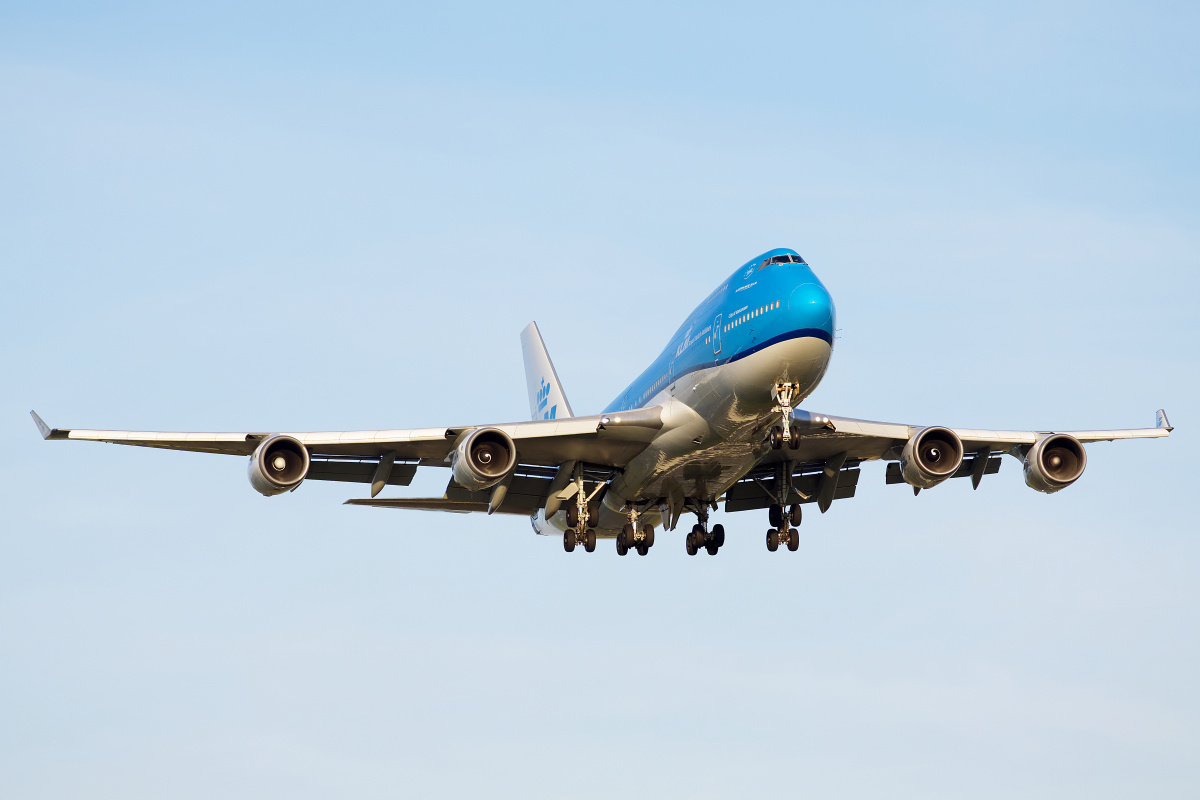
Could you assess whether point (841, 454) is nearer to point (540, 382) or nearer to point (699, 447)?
point (699, 447)

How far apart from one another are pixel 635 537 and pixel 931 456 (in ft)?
28.1

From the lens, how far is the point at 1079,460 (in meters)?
38.0

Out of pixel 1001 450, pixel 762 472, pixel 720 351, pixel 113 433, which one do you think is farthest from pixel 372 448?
pixel 1001 450

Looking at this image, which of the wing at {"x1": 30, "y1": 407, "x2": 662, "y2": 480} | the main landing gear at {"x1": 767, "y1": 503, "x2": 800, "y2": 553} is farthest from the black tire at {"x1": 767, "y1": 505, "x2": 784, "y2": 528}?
the wing at {"x1": 30, "y1": 407, "x2": 662, "y2": 480}

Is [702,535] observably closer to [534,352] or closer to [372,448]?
[372,448]

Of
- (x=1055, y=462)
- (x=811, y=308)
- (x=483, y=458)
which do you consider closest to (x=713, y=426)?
(x=811, y=308)

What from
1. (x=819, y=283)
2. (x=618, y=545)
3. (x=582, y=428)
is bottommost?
(x=618, y=545)

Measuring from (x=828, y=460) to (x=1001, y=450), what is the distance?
496cm

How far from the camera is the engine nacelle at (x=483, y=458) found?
33.8 metres

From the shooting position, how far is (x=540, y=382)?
5412 cm

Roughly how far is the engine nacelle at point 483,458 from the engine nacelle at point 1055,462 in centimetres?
1467

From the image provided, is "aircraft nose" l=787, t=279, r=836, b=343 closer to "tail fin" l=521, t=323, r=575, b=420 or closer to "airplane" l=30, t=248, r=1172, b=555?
"airplane" l=30, t=248, r=1172, b=555

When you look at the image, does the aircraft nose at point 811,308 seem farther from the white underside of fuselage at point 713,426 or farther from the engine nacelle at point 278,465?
the engine nacelle at point 278,465

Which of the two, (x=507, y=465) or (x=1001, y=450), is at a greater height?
(x=1001, y=450)
